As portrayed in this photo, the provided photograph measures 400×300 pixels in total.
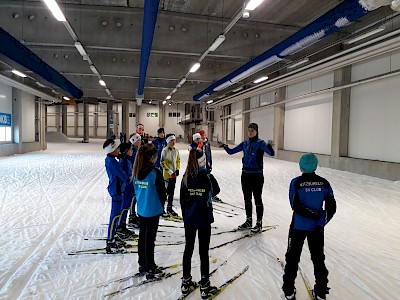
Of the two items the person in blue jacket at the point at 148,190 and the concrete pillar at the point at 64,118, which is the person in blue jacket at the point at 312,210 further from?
the concrete pillar at the point at 64,118

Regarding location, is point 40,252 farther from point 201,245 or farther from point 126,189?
point 201,245

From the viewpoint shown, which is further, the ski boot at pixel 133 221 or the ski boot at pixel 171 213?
the ski boot at pixel 171 213

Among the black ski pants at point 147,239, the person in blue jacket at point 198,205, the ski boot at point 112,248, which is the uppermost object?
the person in blue jacket at point 198,205

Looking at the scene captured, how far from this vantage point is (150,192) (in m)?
3.11

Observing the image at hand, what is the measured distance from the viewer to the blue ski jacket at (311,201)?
2.66 m

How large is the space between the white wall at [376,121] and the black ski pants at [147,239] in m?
9.60

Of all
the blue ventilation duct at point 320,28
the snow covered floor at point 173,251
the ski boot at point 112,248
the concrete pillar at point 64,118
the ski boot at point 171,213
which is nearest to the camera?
the snow covered floor at point 173,251

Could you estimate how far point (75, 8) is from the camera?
9.98 metres

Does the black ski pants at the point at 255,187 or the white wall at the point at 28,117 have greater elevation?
the white wall at the point at 28,117

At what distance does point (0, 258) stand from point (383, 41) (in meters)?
10.1

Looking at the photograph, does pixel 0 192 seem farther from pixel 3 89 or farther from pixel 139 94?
pixel 139 94

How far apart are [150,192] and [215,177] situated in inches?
307

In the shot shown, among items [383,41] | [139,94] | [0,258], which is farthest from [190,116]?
[0,258]

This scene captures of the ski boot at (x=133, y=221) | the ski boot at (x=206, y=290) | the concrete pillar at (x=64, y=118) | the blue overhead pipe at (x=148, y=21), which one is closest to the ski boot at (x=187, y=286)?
the ski boot at (x=206, y=290)
